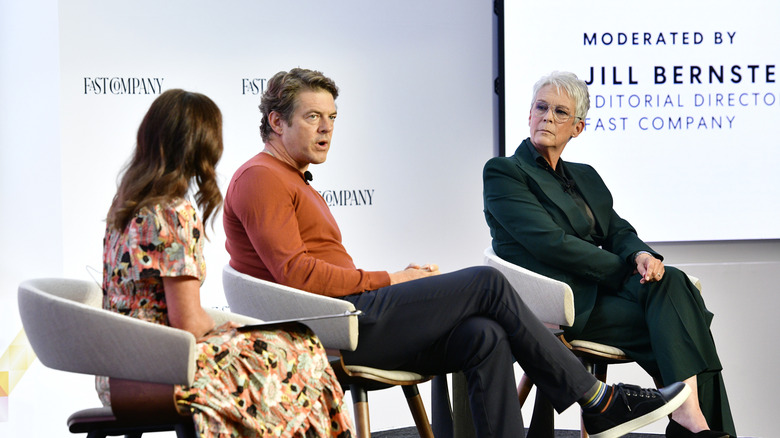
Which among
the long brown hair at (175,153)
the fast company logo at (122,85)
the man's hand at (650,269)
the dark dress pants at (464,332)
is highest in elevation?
the fast company logo at (122,85)

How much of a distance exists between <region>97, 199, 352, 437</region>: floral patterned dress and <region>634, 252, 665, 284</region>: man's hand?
50.4 inches

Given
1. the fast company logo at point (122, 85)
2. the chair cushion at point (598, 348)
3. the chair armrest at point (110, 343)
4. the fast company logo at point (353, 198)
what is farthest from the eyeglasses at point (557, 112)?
the chair armrest at point (110, 343)

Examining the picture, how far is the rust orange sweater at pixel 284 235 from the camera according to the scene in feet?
7.55

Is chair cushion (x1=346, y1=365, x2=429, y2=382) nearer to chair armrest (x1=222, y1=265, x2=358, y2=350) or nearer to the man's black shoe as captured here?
chair armrest (x1=222, y1=265, x2=358, y2=350)

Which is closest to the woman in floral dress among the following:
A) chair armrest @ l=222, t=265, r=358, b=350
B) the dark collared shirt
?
chair armrest @ l=222, t=265, r=358, b=350

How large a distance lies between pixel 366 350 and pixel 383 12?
6.68ft

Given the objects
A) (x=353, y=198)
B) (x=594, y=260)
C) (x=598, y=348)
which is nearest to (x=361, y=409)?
(x=598, y=348)

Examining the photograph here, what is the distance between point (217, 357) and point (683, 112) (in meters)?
2.91

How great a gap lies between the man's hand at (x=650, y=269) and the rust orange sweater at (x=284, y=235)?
0.92 m

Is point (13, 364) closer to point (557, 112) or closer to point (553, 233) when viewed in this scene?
point (553, 233)

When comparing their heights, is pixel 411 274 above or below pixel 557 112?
below

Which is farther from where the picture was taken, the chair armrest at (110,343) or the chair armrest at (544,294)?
the chair armrest at (544,294)

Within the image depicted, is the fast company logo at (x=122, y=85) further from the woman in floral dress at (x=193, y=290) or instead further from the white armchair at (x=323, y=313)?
the woman in floral dress at (x=193, y=290)

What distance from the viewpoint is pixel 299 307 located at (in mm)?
2266
